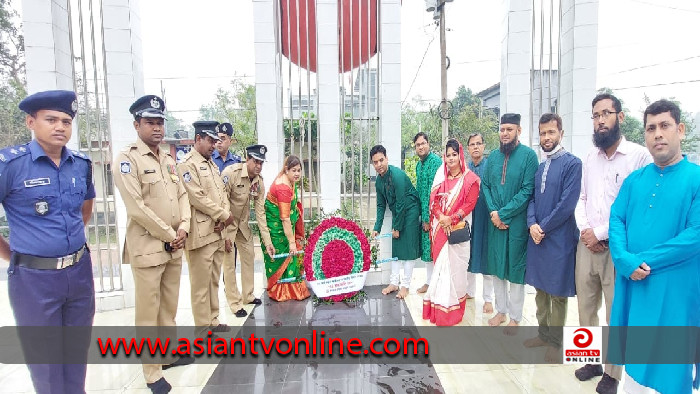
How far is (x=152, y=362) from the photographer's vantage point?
2.53 m

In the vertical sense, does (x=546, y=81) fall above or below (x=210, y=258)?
above

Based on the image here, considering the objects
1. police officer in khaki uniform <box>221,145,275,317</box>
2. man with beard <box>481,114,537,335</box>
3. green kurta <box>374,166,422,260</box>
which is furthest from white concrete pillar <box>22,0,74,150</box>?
man with beard <box>481,114,537,335</box>

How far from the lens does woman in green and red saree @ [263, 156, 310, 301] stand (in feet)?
12.6

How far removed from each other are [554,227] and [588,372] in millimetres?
993

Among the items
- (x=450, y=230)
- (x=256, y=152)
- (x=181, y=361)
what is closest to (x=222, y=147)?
(x=256, y=152)

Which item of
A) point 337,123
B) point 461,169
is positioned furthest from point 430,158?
point 337,123

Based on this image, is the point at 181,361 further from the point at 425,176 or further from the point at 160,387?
the point at 425,176

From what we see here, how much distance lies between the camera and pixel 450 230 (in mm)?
3334

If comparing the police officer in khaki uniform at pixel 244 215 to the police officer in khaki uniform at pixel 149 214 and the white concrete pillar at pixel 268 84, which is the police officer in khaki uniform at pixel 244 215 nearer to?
the white concrete pillar at pixel 268 84

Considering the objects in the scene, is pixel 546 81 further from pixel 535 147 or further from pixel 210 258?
pixel 210 258

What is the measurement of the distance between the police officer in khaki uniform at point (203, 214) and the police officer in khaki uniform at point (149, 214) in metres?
0.44

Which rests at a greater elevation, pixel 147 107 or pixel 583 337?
pixel 147 107

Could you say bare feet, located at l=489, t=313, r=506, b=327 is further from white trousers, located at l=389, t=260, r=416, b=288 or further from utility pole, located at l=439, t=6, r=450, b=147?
utility pole, located at l=439, t=6, r=450, b=147

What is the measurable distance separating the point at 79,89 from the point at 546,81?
192 inches
